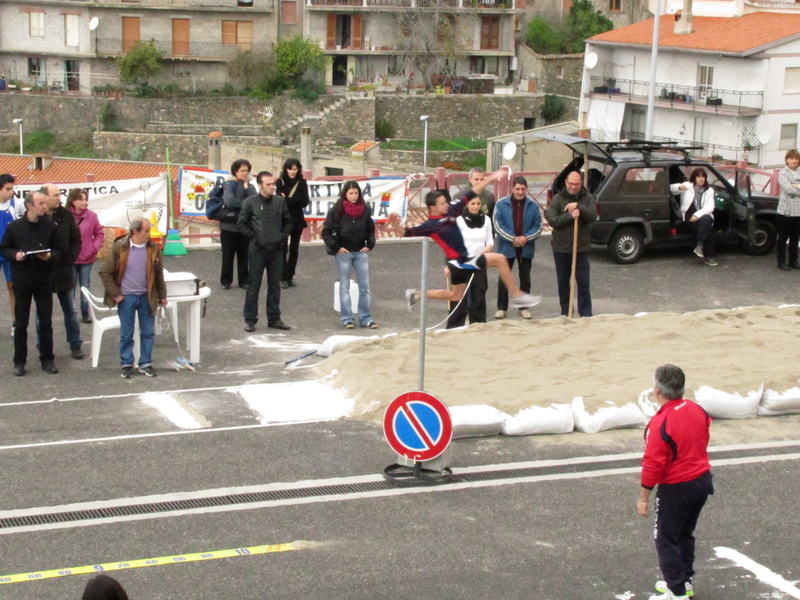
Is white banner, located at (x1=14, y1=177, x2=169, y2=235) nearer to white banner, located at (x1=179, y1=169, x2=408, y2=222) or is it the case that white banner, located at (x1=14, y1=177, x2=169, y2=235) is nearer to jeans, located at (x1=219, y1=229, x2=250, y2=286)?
white banner, located at (x1=179, y1=169, x2=408, y2=222)

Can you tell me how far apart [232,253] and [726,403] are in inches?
310

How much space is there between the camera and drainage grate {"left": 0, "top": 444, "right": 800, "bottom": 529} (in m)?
7.86

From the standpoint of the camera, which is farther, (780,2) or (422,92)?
(422,92)

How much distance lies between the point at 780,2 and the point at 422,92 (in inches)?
808

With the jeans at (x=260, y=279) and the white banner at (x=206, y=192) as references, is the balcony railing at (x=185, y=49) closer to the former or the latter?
the white banner at (x=206, y=192)

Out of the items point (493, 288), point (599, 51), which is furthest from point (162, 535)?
point (599, 51)

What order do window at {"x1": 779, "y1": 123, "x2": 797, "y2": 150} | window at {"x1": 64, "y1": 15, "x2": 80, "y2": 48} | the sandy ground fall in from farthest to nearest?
window at {"x1": 64, "y1": 15, "x2": 80, "y2": 48}, window at {"x1": 779, "y1": 123, "x2": 797, "y2": 150}, the sandy ground

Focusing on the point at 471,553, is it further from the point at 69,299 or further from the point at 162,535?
the point at 69,299

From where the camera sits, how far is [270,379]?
458 inches

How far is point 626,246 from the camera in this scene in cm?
1820

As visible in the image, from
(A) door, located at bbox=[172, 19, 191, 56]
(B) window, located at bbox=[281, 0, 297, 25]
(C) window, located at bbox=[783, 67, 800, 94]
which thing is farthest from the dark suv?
(A) door, located at bbox=[172, 19, 191, 56]

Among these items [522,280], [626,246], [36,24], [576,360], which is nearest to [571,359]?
[576,360]

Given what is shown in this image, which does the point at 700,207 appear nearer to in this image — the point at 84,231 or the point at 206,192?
the point at 206,192

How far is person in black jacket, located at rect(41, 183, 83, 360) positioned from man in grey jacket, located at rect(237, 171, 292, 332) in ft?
7.06
